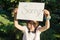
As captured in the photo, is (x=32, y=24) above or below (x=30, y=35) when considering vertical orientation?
above

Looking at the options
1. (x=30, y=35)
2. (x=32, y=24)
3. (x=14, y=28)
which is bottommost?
(x=14, y=28)

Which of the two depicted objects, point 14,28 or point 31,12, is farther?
point 14,28

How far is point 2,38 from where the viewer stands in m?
6.58

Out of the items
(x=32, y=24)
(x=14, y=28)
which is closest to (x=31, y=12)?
(x=32, y=24)

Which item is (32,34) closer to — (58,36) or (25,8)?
(25,8)

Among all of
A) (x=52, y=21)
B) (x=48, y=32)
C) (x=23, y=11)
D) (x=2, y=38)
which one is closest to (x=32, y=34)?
(x=23, y=11)

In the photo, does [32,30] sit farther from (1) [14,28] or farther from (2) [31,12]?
(1) [14,28]

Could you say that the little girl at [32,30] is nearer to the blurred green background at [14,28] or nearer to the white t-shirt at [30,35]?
the white t-shirt at [30,35]

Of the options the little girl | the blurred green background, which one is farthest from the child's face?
the blurred green background

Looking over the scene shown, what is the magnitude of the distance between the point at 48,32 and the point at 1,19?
1.01 m

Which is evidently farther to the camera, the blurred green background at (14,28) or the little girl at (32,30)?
the blurred green background at (14,28)

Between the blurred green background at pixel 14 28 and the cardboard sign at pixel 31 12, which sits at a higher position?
the cardboard sign at pixel 31 12

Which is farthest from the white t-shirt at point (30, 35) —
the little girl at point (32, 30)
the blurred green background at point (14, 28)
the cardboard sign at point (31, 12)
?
the blurred green background at point (14, 28)

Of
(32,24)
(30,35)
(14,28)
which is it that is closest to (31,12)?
(32,24)
